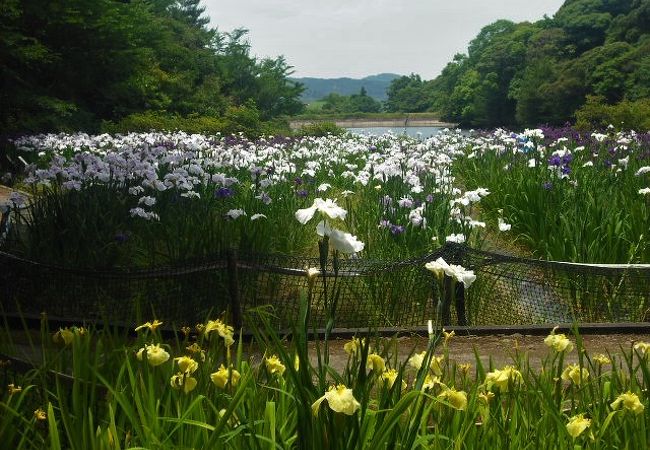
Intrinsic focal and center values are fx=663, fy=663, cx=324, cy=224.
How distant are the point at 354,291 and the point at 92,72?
18.6m

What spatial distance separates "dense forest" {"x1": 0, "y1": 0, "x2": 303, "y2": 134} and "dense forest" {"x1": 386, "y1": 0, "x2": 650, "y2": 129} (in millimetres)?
15198

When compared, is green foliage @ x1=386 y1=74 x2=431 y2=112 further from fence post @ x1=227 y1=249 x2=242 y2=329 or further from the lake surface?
fence post @ x1=227 y1=249 x2=242 y2=329

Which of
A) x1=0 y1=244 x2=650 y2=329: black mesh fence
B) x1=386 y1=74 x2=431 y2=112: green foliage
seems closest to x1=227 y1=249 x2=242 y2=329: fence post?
x1=0 y1=244 x2=650 y2=329: black mesh fence

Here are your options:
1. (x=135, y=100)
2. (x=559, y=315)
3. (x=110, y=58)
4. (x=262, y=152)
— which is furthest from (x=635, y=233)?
(x=135, y=100)

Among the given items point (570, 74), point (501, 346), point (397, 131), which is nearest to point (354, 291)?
point (501, 346)

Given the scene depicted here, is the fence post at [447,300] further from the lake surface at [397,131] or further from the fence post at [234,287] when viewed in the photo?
the lake surface at [397,131]

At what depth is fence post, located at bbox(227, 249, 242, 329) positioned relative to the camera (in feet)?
13.8

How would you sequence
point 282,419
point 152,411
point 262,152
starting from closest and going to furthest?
1. point 152,411
2. point 282,419
3. point 262,152

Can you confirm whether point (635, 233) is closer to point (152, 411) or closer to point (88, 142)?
point (152, 411)

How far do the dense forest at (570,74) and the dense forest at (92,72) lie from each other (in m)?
15.2

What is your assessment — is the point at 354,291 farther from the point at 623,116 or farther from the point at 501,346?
the point at 623,116

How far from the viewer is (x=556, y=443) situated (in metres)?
1.94

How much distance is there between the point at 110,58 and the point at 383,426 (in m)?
20.5

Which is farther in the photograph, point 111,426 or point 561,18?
point 561,18
